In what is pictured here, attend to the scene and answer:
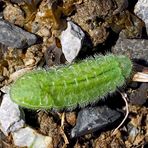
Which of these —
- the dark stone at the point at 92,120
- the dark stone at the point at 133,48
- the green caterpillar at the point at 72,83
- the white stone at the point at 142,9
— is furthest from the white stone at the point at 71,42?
the white stone at the point at 142,9

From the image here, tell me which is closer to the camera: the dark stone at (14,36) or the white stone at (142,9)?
the dark stone at (14,36)

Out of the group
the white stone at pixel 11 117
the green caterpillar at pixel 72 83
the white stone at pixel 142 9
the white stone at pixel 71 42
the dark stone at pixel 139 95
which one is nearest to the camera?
the green caterpillar at pixel 72 83

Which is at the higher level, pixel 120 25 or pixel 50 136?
pixel 120 25

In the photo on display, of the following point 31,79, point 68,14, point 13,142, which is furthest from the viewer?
point 68,14

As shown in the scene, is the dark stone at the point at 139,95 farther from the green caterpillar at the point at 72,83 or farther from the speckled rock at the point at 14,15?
the speckled rock at the point at 14,15

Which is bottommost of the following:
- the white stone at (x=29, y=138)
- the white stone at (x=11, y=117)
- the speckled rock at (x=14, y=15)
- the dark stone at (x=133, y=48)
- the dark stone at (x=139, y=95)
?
the white stone at (x=29, y=138)

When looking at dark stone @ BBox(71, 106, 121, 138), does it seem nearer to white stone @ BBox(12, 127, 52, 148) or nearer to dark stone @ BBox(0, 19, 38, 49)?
white stone @ BBox(12, 127, 52, 148)

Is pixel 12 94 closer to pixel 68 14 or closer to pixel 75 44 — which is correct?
pixel 75 44

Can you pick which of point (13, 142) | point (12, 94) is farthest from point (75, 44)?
point (13, 142)
